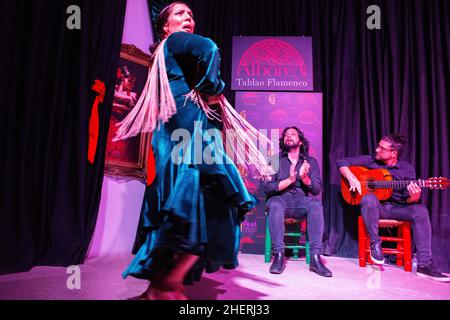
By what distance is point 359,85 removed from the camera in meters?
4.02

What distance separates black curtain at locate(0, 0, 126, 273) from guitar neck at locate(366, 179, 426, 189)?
2610mm

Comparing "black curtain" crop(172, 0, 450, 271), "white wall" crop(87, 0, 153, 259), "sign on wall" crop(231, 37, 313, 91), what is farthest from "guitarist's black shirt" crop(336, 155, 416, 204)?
"white wall" crop(87, 0, 153, 259)

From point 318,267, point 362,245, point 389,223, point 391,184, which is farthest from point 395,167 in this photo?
point 318,267

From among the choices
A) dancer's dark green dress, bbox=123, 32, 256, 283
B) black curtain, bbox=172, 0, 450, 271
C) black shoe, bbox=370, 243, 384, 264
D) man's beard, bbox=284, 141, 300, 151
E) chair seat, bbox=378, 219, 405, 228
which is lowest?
black shoe, bbox=370, 243, 384, 264

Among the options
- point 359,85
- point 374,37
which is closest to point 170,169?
point 359,85

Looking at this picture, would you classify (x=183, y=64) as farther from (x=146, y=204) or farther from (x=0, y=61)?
(x=0, y=61)

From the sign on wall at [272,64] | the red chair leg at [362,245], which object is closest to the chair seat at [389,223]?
the red chair leg at [362,245]

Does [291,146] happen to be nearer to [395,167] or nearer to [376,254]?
[395,167]

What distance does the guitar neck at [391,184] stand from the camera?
125 inches

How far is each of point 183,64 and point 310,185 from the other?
210 centimetres

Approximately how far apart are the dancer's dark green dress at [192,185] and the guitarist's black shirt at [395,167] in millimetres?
2273

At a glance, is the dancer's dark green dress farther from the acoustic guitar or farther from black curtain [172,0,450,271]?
black curtain [172,0,450,271]

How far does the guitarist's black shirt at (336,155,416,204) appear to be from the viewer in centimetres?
335
